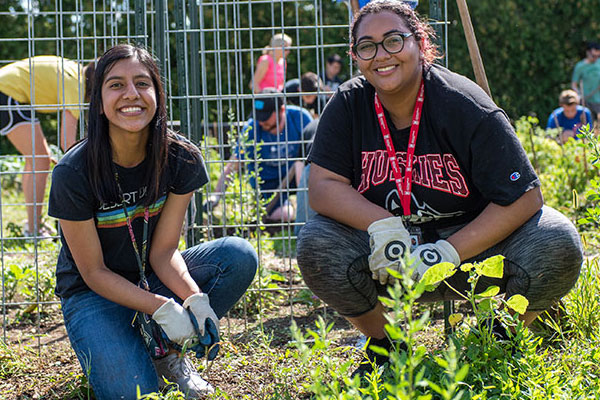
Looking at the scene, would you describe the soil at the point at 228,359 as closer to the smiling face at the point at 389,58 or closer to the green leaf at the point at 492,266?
the green leaf at the point at 492,266

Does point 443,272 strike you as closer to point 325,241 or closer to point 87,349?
point 325,241

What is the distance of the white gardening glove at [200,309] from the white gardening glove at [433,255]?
2.16 ft

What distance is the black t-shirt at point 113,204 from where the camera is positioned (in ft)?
7.81

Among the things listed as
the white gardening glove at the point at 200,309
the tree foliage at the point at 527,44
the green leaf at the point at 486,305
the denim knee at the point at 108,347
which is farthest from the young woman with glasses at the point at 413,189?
the tree foliage at the point at 527,44

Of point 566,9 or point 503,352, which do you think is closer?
point 503,352

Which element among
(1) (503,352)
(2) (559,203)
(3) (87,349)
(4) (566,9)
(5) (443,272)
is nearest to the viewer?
(5) (443,272)

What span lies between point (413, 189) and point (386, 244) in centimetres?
31

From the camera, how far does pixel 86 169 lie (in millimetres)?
2424

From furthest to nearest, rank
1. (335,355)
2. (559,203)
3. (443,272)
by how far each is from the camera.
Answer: (559,203) → (335,355) → (443,272)

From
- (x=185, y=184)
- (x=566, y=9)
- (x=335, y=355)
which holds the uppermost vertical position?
(x=566, y=9)

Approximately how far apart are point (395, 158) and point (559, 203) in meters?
2.93

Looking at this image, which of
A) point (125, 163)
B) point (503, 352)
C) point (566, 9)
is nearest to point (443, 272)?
point (503, 352)

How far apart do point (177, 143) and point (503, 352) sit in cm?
126

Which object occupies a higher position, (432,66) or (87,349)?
(432,66)
